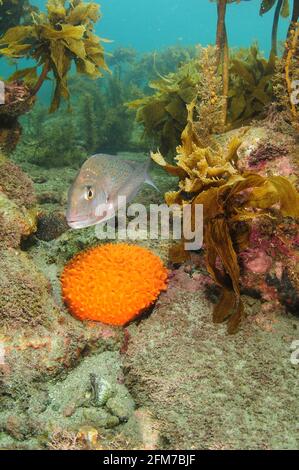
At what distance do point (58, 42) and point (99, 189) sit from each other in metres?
2.48

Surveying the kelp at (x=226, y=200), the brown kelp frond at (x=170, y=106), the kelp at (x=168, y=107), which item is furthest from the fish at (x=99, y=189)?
the kelp at (x=168, y=107)

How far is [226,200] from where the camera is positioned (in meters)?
2.89

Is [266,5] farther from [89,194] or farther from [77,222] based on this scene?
[77,222]

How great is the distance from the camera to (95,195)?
2645 millimetres

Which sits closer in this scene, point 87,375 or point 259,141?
point 87,375

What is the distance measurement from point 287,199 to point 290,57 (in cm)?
180

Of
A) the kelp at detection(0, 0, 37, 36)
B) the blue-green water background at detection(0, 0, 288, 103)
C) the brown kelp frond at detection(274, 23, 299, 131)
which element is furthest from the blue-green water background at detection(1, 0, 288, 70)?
the brown kelp frond at detection(274, 23, 299, 131)

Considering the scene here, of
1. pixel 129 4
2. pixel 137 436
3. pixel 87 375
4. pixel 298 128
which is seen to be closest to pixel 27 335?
pixel 87 375

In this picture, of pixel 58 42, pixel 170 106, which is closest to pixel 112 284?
pixel 58 42

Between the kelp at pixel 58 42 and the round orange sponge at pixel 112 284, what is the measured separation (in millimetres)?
2442

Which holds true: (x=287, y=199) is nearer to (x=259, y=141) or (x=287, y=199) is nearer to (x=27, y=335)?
(x=259, y=141)

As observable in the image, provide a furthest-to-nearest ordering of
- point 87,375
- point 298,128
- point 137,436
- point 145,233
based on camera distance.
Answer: point 145,233
point 298,128
point 87,375
point 137,436

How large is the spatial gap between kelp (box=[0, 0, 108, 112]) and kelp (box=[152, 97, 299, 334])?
79.7 inches

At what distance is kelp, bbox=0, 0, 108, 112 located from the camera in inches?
163
